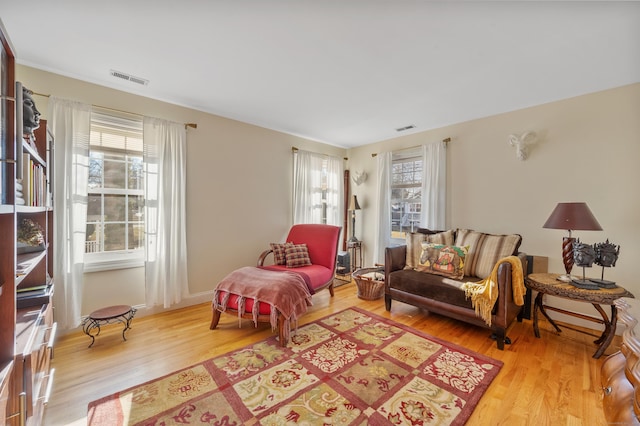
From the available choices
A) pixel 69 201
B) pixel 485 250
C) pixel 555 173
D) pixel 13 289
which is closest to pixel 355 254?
pixel 485 250

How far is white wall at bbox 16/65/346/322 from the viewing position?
8.37ft

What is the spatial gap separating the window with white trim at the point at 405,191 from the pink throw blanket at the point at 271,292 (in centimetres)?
234

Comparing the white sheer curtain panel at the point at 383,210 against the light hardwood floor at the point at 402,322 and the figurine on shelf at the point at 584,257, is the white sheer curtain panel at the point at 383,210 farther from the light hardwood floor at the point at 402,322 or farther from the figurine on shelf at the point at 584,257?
the figurine on shelf at the point at 584,257

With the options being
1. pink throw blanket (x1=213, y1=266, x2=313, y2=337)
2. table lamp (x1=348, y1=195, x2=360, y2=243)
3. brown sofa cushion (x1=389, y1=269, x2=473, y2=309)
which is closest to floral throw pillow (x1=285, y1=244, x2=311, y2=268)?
pink throw blanket (x1=213, y1=266, x2=313, y2=337)

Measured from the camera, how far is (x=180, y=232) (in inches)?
117

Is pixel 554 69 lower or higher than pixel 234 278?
higher

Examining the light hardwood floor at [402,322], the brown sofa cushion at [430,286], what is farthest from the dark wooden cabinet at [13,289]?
the brown sofa cushion at [430,286]

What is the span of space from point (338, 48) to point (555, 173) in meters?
2.75

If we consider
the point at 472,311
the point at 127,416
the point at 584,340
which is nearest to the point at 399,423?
the point at 472,311

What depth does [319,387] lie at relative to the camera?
171 cm

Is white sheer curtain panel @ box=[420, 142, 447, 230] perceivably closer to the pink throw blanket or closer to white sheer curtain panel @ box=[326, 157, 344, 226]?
white sheer curtain panel @ box=[326, 157, 344, 226]

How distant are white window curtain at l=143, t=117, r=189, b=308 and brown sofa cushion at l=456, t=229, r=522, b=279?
10.9 ft

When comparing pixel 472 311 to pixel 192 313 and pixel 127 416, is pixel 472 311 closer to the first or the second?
pixel 127 416

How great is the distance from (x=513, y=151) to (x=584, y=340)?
6.83ft
